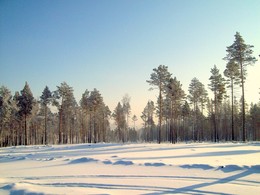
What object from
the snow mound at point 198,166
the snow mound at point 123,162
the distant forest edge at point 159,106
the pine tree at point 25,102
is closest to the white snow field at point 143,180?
the snow mound at point 198,166

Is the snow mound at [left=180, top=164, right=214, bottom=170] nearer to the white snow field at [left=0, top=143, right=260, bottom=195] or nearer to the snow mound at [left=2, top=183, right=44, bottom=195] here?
the white snow field at [left=0, top=143, right=260, bottom=195]

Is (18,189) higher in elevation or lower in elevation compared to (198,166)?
lower

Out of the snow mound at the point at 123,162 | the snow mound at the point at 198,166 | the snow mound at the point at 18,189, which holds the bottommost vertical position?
the snow mound at the point at 123,162

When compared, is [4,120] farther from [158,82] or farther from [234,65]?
[234,65]

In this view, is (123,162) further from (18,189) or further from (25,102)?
(25,102)

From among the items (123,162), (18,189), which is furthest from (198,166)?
A: (18,189)

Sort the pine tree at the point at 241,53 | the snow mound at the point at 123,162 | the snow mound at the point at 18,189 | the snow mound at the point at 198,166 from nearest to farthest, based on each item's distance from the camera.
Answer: the snow mound at the point at 18,189
the snow mound at the point at 198,166
the snow mound at the point at 123,162
the pine tree at the point at 241,53

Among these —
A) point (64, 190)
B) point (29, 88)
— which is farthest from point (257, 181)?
point (29, 88)

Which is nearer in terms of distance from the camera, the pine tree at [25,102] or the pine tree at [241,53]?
the pine tree at [241,53]

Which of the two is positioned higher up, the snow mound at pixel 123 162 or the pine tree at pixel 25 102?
the pine tree at pixel 25 102

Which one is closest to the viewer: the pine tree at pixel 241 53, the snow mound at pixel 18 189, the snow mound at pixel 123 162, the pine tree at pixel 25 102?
the snow mound at pixel 18 189

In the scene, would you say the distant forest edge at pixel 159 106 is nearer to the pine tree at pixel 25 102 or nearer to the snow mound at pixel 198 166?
the pine tree at pixel 25 102

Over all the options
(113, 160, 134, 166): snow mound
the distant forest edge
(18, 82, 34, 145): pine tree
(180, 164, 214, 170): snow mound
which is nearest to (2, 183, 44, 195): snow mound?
(113, 160, 134, 166): snow mound

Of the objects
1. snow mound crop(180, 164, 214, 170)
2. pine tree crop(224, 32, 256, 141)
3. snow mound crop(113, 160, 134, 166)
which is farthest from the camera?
pine tree crop(224, 32, 256, 141)
